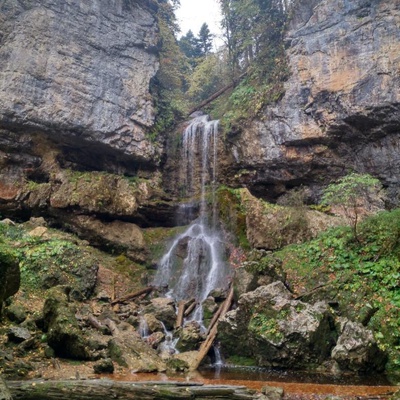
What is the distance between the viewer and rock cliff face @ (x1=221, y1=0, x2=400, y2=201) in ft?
51.8

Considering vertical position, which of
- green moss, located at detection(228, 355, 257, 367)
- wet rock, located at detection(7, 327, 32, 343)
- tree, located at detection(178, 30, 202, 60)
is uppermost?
tree, located at detection(178, 30, 202, 60)

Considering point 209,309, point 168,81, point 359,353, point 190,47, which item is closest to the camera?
point 359,353

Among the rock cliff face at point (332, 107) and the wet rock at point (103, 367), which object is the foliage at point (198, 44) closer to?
the rock cliff face at point (332, 107)

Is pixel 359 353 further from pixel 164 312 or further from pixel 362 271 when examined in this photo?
pixel 164 312

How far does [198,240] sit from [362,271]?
8445mm

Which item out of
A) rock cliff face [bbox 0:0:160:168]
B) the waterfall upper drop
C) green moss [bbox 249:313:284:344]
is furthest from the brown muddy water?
rock cliff face [bbox 0:0:160:168]

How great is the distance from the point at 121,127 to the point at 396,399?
1752 cm

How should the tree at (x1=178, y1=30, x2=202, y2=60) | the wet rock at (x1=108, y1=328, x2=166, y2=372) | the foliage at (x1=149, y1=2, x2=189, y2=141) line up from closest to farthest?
1. the wet rock at (x1=108, y1=328, x2=166, y2=372)
2. the foliage at (x1=149, y1=2, x2=189, y2=141)
3. the tree at (x1=178, y1=30, x2=202, y2=60)

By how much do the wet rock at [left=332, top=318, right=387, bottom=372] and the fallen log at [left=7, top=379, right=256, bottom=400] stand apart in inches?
130

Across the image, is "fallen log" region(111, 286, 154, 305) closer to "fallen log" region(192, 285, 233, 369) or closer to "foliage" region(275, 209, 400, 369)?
"fallen log" region(192, 285, 233, 369)

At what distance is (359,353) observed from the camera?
7.79 metres

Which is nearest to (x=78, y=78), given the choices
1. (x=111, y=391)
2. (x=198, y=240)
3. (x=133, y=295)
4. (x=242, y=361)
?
(x=198, y=240)

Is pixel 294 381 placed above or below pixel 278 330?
below

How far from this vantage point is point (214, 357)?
9.94m
